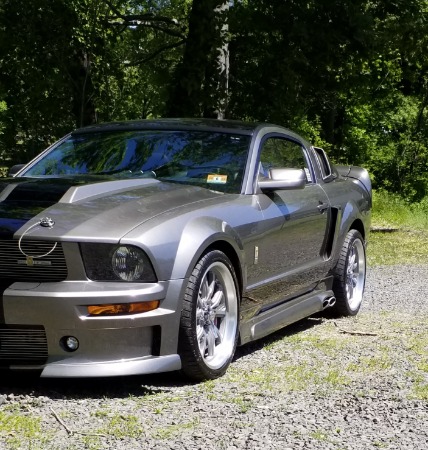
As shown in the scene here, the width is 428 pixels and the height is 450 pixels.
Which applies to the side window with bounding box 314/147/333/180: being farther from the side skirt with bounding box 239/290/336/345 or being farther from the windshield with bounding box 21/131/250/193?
the windshield with bounding box 21/131/250/193

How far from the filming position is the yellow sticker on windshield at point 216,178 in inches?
243

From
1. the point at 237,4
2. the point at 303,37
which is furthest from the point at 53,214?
the point at 237,4

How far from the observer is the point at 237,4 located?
52.0 feet

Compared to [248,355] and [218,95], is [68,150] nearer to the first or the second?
[248,355]

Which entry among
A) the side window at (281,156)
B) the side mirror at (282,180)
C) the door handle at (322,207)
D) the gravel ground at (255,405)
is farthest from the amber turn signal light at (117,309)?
the door handle at (322,207)

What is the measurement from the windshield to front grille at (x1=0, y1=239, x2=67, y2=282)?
1.41 metres

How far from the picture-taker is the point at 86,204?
5.23m

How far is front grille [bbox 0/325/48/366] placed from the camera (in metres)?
4.83

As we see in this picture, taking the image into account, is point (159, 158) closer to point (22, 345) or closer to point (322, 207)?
point (322, 207)

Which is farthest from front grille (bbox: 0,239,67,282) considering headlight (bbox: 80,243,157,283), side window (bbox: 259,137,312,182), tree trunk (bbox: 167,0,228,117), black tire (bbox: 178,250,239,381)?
tree trunk (bbox: 167,0,228,117)

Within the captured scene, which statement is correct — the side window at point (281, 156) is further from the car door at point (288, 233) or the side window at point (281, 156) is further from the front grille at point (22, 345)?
the front grille at point (22, 345)

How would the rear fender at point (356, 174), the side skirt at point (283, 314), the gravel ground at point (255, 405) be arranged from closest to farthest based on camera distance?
1. the gravel ground at point (255, 405)
2. the side skirt at point (283, 314)
3. the rear fender at point (356, 174)

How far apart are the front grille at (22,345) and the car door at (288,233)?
60.8 inches

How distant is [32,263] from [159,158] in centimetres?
179
